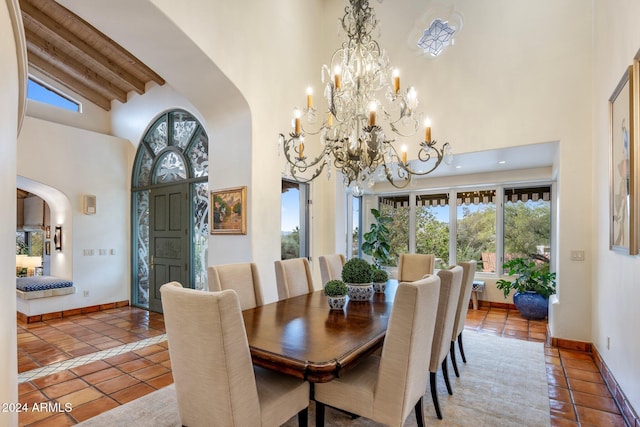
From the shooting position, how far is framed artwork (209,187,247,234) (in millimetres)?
3914

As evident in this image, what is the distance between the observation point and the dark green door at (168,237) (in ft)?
16.6

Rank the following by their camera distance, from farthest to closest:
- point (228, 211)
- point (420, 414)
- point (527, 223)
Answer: point (527, 223), point (228, 211), point (420, 414)

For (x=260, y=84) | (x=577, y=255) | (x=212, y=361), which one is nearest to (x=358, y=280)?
(x=212, y=361)

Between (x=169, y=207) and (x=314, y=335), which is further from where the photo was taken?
(x=169, y=207)

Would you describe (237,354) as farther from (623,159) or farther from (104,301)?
(104,301)

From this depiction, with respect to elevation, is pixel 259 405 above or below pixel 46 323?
above

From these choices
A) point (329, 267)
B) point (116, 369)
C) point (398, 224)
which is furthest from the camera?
point (398, 224)

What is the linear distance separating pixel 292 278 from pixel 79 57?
5.12 metres

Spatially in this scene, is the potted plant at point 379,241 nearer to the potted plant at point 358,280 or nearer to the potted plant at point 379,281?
the potted plant at point 379,281

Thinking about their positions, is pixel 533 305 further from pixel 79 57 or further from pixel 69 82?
pixel 69 82

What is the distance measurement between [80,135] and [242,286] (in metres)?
4.85

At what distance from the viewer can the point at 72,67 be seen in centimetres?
526

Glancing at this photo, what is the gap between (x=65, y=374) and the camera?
3119mm

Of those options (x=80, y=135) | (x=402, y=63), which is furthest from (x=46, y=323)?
(x=402, y=63)
